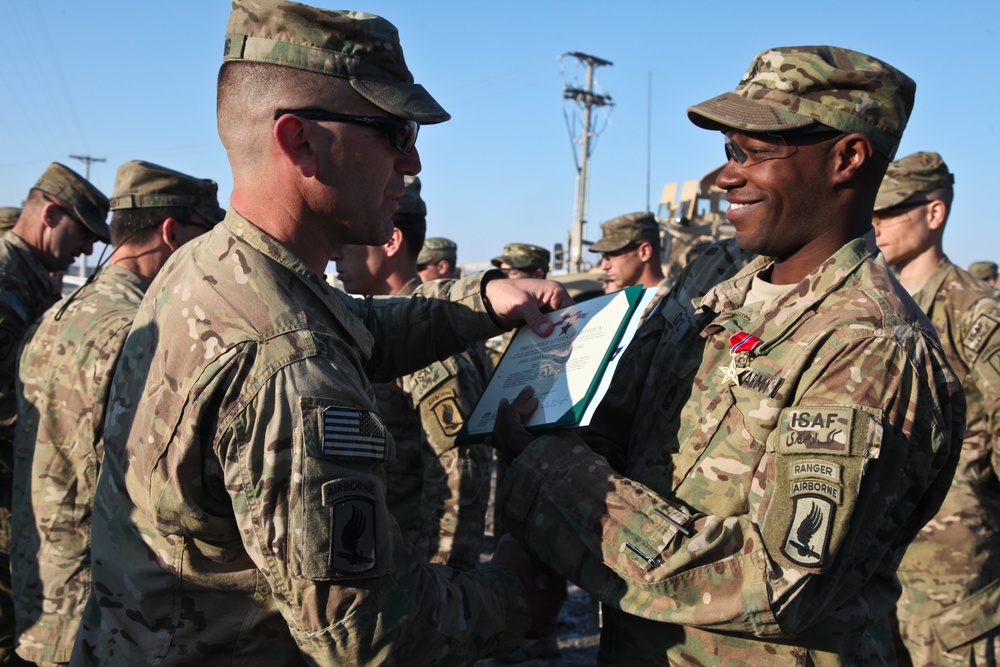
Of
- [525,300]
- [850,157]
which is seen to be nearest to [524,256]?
[525,300]

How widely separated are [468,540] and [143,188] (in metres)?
2.63

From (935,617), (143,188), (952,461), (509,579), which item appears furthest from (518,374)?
(935,617)

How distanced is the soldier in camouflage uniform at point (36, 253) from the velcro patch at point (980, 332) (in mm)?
5951

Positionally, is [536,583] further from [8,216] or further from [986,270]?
[986,270]

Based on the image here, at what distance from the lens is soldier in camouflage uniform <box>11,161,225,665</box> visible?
396 centimetres

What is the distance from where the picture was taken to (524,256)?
412 inches

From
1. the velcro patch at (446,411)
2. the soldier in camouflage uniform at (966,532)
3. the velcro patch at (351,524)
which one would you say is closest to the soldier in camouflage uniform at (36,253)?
the velcro patch at (446,411)

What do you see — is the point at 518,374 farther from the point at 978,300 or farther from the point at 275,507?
the point at 978,300

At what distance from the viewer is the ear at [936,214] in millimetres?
5566

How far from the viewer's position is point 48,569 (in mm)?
4062

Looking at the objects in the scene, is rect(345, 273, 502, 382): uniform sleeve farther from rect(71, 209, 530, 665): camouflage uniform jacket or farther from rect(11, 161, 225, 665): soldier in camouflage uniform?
rect(11, 161, 225, 665): soldier in camouflage uniform

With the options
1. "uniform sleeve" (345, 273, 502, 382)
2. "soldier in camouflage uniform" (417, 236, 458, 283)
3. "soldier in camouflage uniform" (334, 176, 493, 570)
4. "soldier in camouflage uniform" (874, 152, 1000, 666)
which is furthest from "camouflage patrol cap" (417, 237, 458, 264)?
"uniform sleeve" (345, 273, 502, 382)

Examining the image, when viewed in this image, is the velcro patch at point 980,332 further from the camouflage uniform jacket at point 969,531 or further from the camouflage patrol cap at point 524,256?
the camouflage patrol cap at point 524,256

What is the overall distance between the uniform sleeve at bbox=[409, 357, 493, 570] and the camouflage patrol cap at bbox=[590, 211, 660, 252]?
Answer: 5.10m
